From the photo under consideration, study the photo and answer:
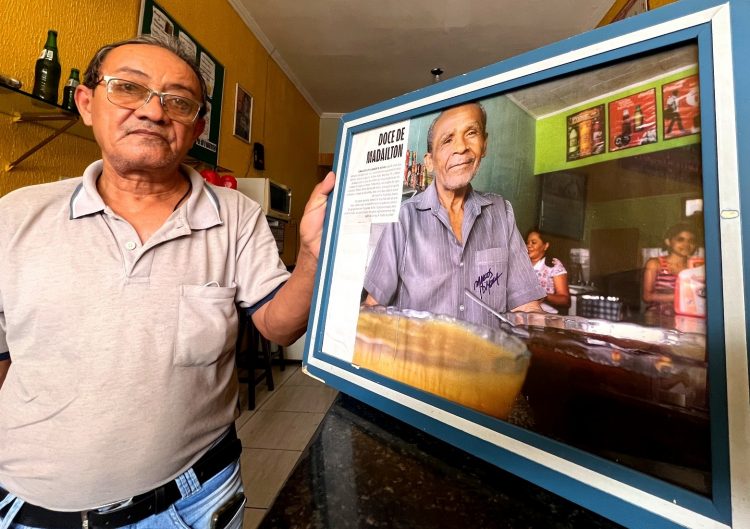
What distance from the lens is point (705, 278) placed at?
30 centimetres

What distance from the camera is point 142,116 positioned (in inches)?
26.8

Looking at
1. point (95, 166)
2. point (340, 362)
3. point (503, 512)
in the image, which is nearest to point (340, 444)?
point (340, 362)

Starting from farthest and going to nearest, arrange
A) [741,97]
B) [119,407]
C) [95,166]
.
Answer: [95,166] < [119,407] < [741,97]

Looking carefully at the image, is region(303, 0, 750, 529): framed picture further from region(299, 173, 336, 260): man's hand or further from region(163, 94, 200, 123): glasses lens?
region(163, 94, 200, 123): glasses lens

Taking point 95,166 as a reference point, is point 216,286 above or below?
below

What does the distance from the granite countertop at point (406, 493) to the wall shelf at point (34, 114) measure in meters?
1.39

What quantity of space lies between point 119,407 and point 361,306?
47cm

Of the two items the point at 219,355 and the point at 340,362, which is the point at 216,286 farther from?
the point at 340,362

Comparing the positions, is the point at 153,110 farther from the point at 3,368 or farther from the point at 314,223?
the point at 3,368

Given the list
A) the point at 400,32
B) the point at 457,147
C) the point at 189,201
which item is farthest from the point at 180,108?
the point at 400,32

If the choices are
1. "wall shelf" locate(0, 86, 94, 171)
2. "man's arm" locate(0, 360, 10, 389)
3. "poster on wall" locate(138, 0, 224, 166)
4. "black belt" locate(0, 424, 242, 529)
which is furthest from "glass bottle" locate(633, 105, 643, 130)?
"poster on wall" locate(138, 0, 224, 166)

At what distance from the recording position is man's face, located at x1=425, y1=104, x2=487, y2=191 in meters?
0.46

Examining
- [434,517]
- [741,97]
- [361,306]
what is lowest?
[434,517]

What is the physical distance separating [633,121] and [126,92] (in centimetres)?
83
